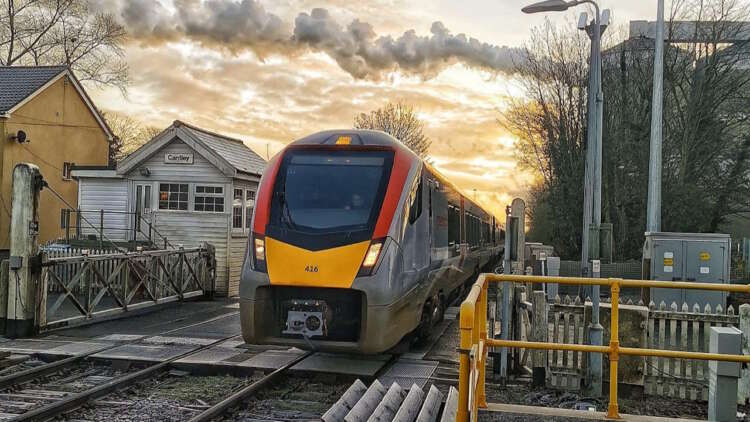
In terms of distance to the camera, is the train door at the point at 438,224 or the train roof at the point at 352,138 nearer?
the train roof at the point at 352,138

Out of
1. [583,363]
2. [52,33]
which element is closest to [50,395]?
[583,363]

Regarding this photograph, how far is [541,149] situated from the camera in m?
34.3

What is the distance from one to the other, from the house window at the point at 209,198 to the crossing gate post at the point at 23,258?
27.8ft

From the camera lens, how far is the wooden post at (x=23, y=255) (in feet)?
36.9

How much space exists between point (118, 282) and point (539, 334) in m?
12.3

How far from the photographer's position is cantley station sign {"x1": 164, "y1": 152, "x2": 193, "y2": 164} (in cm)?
2045

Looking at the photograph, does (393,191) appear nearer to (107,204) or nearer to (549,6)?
(549,6)

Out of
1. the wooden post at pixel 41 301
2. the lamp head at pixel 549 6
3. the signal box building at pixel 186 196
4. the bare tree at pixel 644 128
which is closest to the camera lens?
the wooden post at pixel 41 301

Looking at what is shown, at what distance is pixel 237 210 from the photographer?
67.5ft

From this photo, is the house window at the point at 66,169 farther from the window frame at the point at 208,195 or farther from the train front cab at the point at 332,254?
the train front cab at the point at 332,254

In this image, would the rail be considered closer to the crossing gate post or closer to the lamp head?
the crossing gate post

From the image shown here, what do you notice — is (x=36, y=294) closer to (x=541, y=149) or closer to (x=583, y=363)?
(x=583, y=363)

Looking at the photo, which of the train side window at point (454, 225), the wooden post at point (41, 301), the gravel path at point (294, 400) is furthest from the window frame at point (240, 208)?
the gravel path at point (294, 400)

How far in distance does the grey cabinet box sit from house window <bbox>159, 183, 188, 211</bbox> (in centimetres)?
1334
